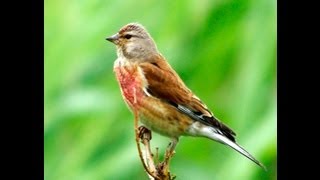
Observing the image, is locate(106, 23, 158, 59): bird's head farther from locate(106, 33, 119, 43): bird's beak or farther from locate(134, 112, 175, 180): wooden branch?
locate(134, 112, 175, 180): wooden branch

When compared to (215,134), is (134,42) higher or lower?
higher

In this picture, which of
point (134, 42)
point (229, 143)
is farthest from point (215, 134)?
point (134, 42)

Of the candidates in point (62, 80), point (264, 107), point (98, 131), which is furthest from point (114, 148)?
point (264, 107)

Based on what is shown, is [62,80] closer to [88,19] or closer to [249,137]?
[88,19]

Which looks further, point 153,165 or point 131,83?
point 131,83

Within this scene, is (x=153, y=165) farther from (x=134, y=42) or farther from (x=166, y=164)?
(x=134, y=42)

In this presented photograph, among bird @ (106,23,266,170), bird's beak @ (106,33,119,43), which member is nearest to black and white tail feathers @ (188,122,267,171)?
bird @ (106,23,266,170)

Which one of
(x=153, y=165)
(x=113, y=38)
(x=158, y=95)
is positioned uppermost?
(x=113, y=38)

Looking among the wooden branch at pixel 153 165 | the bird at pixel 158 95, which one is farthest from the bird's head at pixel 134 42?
the wooden branch at pixel 153 165
